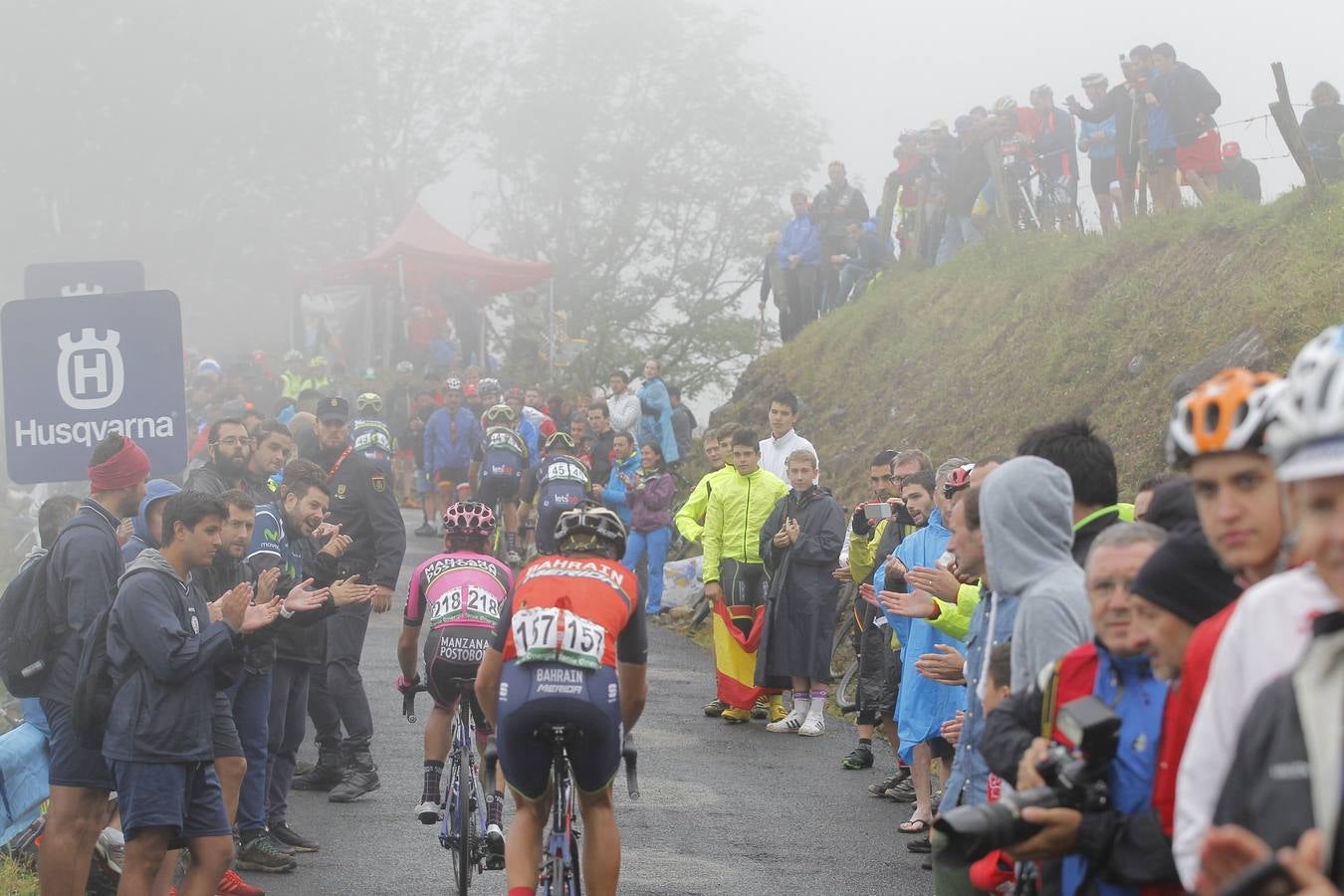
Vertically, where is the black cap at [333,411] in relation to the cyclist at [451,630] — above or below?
above

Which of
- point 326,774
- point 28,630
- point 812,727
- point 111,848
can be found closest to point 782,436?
point 812,727

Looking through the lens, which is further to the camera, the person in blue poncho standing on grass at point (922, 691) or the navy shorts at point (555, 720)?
the person in blue poncho standing on grass at point (922, 691)

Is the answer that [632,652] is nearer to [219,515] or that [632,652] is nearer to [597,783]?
[597,783]

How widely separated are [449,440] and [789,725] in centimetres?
1065

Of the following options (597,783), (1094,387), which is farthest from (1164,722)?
(1094,387)

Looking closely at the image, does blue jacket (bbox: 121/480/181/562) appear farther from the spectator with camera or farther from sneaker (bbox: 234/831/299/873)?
the spectator with camera

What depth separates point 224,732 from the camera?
764 centimetres

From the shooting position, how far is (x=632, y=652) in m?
6.65

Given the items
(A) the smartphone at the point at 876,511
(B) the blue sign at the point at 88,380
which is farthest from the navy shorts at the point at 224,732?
(A) the smartphone at the point at 876,511

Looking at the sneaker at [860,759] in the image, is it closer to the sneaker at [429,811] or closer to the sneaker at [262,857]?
the sneaker at [429,811]

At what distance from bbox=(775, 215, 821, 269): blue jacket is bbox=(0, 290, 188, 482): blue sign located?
1670cm

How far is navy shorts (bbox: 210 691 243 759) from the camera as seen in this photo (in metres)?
7.61

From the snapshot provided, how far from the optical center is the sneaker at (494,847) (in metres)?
7.92

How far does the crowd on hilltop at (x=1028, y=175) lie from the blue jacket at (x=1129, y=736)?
46.9 ft
